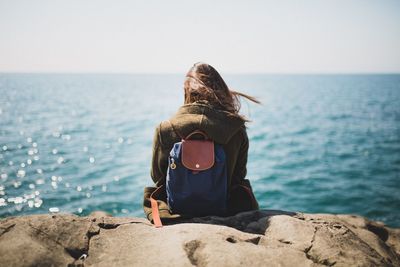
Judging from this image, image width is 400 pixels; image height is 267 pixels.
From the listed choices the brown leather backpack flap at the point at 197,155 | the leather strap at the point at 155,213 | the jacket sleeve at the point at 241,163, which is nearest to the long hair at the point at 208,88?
the jacket sleeve at the point at 241,163

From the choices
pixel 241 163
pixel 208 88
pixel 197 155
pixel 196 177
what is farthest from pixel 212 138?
pixel 241 163

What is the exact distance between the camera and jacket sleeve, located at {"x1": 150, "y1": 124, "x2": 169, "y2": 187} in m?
3.33

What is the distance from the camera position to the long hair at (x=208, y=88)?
10.8ft

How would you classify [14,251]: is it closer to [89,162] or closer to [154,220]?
[154,220]

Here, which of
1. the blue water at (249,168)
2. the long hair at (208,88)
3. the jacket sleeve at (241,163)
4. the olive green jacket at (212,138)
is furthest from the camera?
the blue water at (249,168)

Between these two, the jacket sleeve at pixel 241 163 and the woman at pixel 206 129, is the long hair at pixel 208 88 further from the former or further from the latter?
the jacket sleeve at pixel 241 163

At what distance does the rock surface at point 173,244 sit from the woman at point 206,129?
42 cm

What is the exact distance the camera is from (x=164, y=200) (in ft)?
11.7

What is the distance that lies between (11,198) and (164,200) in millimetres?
10401

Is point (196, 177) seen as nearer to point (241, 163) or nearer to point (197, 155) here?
point (197, 155)

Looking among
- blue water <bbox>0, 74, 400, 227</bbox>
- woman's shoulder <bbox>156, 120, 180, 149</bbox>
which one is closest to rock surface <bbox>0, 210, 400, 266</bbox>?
woman's shoulder <bbox>156, 120, 180, 149</bbox>

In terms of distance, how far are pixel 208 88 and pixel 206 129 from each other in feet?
1.55

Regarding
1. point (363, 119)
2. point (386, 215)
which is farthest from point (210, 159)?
point (363, 119)

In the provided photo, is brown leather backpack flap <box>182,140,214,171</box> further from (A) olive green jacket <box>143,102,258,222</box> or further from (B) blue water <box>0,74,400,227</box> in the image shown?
(B) blue water <box>0,74,400,227</box>
